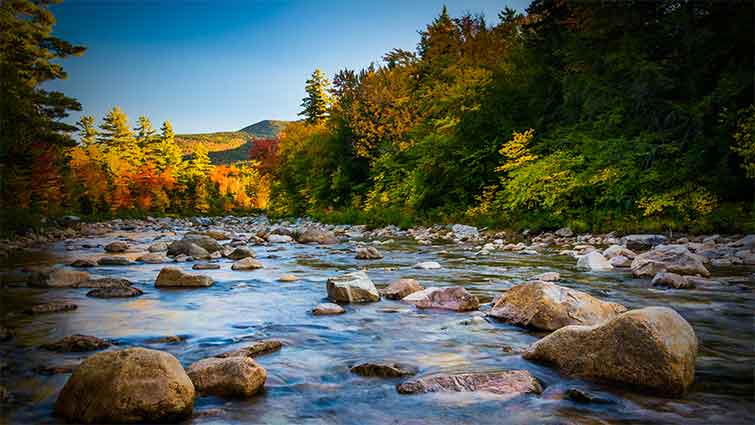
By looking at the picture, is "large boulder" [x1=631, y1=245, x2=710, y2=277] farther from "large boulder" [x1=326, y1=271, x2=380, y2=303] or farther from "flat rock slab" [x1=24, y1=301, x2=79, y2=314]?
"flat rock slab" [x1=24, y1=301, x2=79, y2=314]

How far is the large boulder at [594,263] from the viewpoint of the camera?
299 inches

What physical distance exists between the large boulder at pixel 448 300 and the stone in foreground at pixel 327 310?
867 mm

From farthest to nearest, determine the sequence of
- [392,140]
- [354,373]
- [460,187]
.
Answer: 1. [392,140]
2. [460,187]
3. [354,373]

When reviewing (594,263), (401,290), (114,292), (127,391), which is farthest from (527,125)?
(127,391)

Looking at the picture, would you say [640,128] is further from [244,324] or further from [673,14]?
[244,324]

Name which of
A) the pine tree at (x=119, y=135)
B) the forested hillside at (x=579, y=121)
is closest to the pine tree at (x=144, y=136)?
the pine tree at (x=119, y=135)

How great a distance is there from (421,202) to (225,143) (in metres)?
181

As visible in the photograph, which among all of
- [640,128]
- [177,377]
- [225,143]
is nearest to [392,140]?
[640,128]

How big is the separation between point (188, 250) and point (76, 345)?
24.7 feet

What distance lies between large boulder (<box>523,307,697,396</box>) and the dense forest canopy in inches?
290

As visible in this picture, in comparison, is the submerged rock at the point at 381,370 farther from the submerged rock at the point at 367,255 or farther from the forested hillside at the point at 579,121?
the forested hillside at the point at 579,121

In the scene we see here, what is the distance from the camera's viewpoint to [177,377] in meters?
2.49

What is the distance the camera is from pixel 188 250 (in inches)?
430

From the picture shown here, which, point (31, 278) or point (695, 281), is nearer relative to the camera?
point (695, 281)
